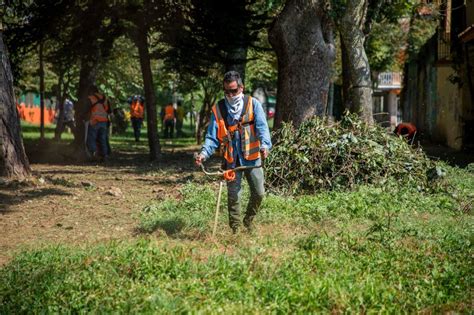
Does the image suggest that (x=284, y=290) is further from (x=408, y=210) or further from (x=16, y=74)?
(x=16, y=74)

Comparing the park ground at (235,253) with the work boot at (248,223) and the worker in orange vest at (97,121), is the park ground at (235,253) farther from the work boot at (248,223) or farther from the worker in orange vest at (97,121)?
the worker in orange vest at (97,121)

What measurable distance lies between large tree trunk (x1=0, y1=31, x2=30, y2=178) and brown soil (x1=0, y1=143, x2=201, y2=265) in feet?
1.16

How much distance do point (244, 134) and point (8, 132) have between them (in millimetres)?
5942

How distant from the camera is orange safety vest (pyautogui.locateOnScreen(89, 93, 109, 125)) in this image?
1895cm

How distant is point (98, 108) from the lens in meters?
19.0

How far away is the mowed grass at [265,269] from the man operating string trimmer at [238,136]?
595 millimetres

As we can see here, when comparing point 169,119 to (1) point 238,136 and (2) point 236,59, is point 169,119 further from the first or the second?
(1) point 238,136

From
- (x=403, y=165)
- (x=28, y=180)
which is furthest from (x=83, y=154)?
(x=403, y=165)

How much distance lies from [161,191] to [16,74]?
8456 millimetres

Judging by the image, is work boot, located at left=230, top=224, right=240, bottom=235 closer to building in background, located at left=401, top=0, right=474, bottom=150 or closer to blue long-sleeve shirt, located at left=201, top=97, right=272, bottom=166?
blue long-sleeve shirt, located at left=201, top=97, right=272, bottom=166

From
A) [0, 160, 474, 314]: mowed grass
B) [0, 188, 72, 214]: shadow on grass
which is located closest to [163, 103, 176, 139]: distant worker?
[0, 188, 72, 214]: shadow on grass

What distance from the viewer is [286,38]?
13.8 metres

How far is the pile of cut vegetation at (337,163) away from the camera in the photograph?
11.8m

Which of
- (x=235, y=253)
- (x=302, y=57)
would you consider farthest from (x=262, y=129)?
(x=302, y=57)
